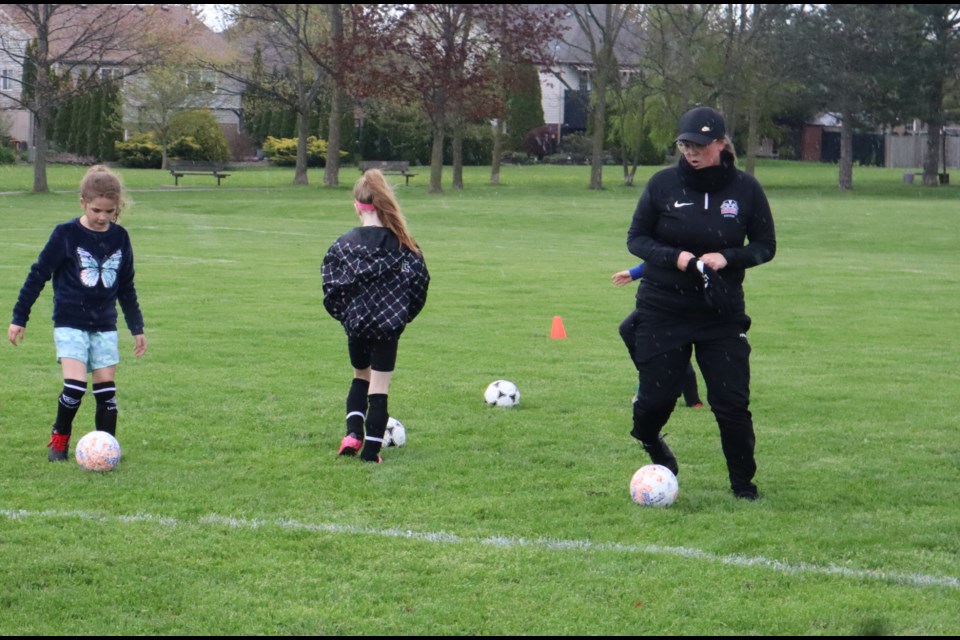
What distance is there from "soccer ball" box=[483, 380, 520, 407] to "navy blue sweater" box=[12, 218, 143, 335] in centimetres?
307

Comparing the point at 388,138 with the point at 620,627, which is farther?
the point at 388,138

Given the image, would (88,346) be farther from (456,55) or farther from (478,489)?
(456,55)

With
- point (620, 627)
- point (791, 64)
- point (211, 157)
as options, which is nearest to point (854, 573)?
point (620, 627)

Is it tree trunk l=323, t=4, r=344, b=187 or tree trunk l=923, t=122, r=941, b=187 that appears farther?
tree trunk l=923, t=122, r=941, b=187

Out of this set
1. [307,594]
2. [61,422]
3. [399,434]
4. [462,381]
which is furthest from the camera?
[462,381]

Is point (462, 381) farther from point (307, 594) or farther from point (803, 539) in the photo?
point (307, 594)

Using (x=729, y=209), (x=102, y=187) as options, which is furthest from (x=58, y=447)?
(x=729, y=209)

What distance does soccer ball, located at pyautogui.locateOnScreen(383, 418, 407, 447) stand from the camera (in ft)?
26.8

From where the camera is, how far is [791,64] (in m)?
54.5

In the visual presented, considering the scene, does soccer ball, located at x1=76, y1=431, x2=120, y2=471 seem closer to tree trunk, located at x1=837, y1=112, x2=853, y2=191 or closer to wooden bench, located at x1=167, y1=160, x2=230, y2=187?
wooden bench, located at x1=167, y1=160, x2=230, y2=187

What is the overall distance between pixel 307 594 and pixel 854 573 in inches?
95.1

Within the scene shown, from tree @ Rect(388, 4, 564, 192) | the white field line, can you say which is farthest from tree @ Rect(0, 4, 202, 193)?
the white field line

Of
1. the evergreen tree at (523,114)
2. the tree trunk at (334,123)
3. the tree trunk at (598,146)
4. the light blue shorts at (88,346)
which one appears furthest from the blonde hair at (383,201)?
the evergreen tree at (523,114)

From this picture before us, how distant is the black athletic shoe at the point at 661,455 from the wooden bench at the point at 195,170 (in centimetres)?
4505
